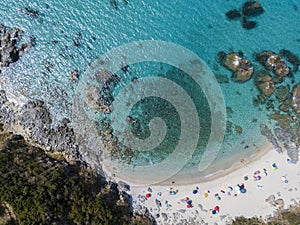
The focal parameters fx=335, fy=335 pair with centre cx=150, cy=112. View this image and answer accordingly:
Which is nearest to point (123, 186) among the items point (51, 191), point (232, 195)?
point (51, 191)

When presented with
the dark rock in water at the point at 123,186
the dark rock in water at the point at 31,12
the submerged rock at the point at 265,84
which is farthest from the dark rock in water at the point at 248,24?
the dark rock in water at the point at 31,12

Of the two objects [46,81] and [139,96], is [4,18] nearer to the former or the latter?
[46,81]

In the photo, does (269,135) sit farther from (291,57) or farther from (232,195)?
A: (291,57)

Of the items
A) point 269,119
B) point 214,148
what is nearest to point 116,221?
point 214,148

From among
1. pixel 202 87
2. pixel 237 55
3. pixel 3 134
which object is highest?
pixel 237 55

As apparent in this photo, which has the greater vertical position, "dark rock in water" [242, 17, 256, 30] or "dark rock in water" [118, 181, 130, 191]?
"dark rock in water" [242, 17, 256, 30]

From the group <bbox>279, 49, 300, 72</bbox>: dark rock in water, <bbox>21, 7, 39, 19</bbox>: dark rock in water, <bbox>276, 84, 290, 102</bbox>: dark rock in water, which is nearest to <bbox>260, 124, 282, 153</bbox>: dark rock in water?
<bbox>276, 84, 290, 102</bbox>: dark rock in water

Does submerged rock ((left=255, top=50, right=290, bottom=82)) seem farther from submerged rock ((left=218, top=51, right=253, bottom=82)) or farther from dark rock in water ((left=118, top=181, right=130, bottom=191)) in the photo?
dark rock in water ((left=118, top=181, right=130, bottom=191))
